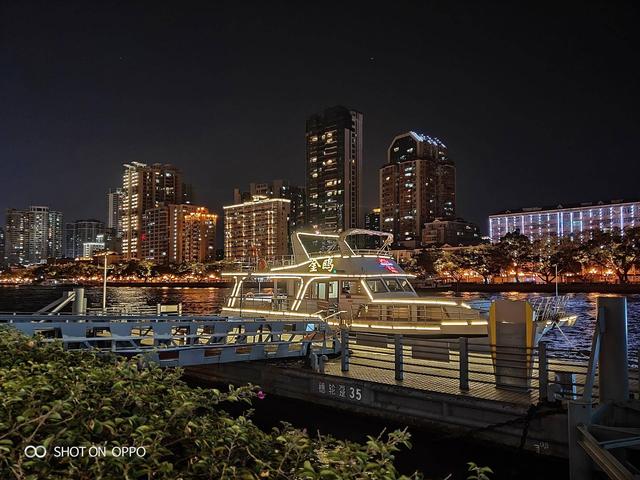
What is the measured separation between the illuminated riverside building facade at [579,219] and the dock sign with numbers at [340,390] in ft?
560

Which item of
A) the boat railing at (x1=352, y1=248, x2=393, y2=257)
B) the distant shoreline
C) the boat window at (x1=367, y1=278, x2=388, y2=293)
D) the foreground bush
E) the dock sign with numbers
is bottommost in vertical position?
the distant shoreline

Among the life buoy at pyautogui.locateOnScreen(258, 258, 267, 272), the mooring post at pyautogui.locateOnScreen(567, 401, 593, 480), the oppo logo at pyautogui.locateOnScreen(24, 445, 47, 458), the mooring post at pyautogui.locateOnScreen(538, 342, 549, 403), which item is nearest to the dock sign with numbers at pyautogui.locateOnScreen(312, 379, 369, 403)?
the mooring post at pyautogui.locateOnScreen(538, 342, 549, 403)

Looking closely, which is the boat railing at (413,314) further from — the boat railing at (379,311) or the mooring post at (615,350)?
the mooring post at (615,350)

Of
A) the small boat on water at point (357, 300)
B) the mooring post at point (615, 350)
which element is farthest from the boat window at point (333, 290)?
the mooring post at point (615, 350)

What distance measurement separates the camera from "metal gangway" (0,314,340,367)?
40.4 ft

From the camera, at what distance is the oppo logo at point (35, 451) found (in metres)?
3.12

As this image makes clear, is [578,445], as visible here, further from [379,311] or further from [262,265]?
[262,265]

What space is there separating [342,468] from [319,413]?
10.2 metres

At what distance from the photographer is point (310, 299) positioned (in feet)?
71.4

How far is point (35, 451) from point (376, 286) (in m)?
18.6

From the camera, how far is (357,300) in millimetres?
20688

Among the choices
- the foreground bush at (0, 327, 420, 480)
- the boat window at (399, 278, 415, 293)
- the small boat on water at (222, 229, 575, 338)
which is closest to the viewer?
the foreground bush at (0, 327, 420, 480)

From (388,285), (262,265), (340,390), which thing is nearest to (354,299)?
(388,285)

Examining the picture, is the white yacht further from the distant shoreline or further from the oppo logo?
the distant shoreline
